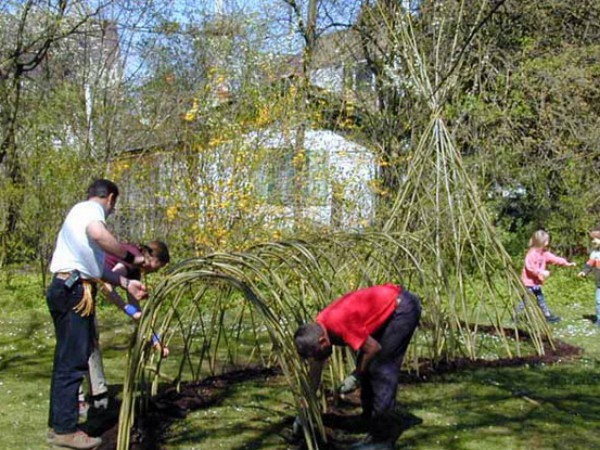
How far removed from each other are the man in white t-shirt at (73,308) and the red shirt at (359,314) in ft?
4.44

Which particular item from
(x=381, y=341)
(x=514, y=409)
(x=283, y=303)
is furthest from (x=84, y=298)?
(x=514, y=409)

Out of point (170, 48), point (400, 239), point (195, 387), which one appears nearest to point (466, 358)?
point (400, 239)

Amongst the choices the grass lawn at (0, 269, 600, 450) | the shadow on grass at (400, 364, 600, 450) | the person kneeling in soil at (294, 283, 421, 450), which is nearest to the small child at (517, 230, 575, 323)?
the grass lawn at (0, 269, 600, 450)

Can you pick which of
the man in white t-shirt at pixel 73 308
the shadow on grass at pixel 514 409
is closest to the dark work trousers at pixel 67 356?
Answer: the man in white t-shirt at pixel 73 308

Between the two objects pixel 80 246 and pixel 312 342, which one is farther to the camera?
pixel 80 246

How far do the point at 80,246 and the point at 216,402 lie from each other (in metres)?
1.90

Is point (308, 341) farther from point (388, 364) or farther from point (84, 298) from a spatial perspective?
point (84, 298)

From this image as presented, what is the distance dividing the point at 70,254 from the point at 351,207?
24.5 ft

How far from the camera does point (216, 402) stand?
253 inches

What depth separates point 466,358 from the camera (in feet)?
26.3

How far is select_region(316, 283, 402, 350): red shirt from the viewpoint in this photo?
4641 millimetres

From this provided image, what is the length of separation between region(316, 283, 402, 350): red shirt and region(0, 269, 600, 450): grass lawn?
1000 millimetres

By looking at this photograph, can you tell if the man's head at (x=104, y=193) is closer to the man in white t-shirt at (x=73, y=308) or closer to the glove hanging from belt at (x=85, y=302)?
the man in white t-shirt at (x=73, y=308)

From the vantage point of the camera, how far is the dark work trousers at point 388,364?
4.98 m
